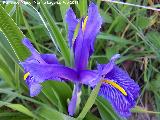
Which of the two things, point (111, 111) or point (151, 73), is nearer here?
point (111, 111)

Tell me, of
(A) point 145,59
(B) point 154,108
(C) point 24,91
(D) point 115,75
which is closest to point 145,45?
(A) point 145,59

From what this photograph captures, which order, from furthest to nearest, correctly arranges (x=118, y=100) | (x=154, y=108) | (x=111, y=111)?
(x=154, y=108), (x=111, y=111), (x=118, y=100)

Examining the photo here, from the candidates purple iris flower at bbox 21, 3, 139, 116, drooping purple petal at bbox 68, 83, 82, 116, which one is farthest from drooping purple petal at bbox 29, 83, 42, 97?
drooping purple petal at bbox 68, 83, 82, 116

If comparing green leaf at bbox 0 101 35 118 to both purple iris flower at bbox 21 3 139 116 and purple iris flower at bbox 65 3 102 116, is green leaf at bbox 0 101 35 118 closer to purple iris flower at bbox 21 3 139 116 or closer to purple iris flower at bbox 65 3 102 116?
purple iris flower at bbox 21 3 139 116

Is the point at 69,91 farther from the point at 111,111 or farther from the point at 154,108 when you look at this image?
the point at 154,108

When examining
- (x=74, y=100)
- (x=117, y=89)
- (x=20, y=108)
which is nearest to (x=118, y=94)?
(x=117, y=89)

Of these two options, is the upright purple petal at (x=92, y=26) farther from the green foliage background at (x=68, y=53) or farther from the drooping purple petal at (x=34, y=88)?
the drooping purple petal at (x=34, y=88)

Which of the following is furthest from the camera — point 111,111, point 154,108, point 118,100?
point 154,108

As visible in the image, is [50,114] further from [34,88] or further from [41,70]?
[41,70]

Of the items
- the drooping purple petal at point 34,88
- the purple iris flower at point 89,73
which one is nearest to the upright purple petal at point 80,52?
the purple iris flower at point 89,73
